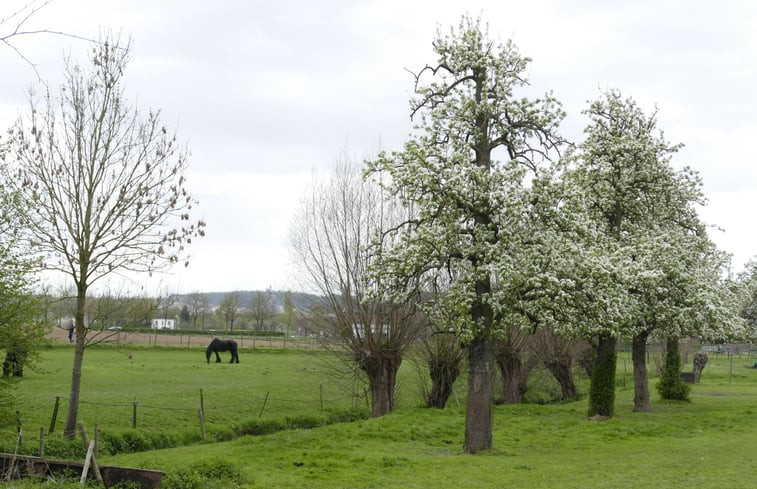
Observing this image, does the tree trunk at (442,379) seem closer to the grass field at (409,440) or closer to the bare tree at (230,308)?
the grass field at (409,440)

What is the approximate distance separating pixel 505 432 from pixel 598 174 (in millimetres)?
12658

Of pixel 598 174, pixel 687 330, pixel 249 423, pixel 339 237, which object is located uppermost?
pixel 598 174

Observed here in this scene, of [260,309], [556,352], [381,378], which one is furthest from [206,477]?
[260,309]

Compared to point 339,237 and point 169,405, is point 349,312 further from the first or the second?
point 169,405

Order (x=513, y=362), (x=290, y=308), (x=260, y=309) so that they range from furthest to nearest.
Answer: (x=260, y=309) → (x=290, y=308) → (x=513, y=362)

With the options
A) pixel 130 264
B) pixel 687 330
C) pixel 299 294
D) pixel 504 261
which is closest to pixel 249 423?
pixel 299 294

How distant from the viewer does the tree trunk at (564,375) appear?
44406mm

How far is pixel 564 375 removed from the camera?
45.8m

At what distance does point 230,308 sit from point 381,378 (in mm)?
112363

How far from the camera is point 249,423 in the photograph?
30.4m

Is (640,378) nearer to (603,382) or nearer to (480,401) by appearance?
(603,382)

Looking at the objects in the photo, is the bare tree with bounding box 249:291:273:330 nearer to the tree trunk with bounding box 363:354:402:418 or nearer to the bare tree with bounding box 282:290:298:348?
the bare tree with bounding box 282:290:298:348

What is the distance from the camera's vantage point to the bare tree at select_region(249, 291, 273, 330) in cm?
13750

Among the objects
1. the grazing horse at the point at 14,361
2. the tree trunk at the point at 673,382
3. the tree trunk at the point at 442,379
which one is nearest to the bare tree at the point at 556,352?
the tree trunk at the point at 673,382
